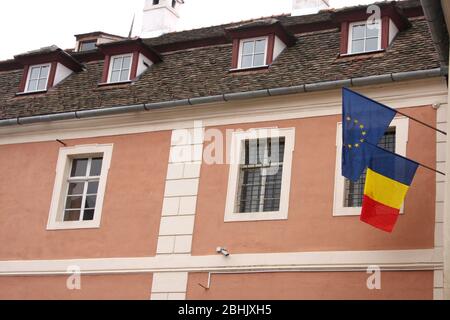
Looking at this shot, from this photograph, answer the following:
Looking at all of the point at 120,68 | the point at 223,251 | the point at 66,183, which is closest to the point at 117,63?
the point at 120,68

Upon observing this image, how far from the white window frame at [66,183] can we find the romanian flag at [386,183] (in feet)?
19.1

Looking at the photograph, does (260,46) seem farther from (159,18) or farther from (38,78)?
(159,18)

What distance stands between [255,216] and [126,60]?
5.38 metres

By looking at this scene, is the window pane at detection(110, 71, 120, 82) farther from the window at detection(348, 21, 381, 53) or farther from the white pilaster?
the window at detection(348, 21, 381, 53)

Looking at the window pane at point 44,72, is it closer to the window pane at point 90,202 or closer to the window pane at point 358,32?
the window pane at point 90,202

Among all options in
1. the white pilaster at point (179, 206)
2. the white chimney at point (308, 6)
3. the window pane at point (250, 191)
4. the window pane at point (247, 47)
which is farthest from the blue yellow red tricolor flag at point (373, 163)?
the white chimney at point (308, 6)

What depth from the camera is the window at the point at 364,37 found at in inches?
728

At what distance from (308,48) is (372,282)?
207 inches

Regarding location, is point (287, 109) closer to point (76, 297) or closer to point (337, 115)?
point (337, 115)

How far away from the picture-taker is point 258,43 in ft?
64.6

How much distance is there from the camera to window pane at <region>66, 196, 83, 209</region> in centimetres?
1972

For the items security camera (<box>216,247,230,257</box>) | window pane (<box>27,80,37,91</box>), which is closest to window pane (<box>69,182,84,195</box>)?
window pane (<box>27,80,37,91</box>)

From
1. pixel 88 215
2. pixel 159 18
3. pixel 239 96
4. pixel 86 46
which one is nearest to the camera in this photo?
pixel 239 96

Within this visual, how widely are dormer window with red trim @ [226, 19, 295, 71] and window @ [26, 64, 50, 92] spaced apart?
4603 mm
